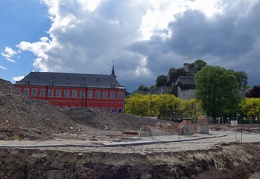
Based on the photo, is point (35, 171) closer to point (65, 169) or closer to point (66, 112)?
point (65, 169)

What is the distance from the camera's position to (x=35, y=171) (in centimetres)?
1086

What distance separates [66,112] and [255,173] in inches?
1216

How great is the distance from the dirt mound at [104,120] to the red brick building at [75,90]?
3254 centimetres

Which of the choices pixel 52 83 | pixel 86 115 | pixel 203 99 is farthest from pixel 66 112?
pixel 52 83

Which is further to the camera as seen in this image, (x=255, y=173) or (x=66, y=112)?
(x=66, y=112)

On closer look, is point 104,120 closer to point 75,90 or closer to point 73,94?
point 73,94

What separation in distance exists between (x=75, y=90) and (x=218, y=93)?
3788cm

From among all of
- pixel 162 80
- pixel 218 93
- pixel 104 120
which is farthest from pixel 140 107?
pixel 162 80

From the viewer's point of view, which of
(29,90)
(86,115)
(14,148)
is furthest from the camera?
(29,90)

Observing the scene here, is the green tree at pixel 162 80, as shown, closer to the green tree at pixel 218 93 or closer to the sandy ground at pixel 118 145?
the green tree at pixel 218 93

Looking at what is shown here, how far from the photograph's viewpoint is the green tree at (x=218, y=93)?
60.6 metres

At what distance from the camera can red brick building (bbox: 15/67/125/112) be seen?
264ft

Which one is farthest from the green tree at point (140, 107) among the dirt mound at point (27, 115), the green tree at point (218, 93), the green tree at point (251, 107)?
the dirt mound at point (27, 115)

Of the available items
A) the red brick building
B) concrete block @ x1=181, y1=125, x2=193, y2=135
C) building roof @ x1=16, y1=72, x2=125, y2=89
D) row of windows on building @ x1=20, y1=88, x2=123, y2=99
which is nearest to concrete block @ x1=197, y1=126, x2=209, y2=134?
concrete block @ x1=181, y1=125, x2=193, y2=135
